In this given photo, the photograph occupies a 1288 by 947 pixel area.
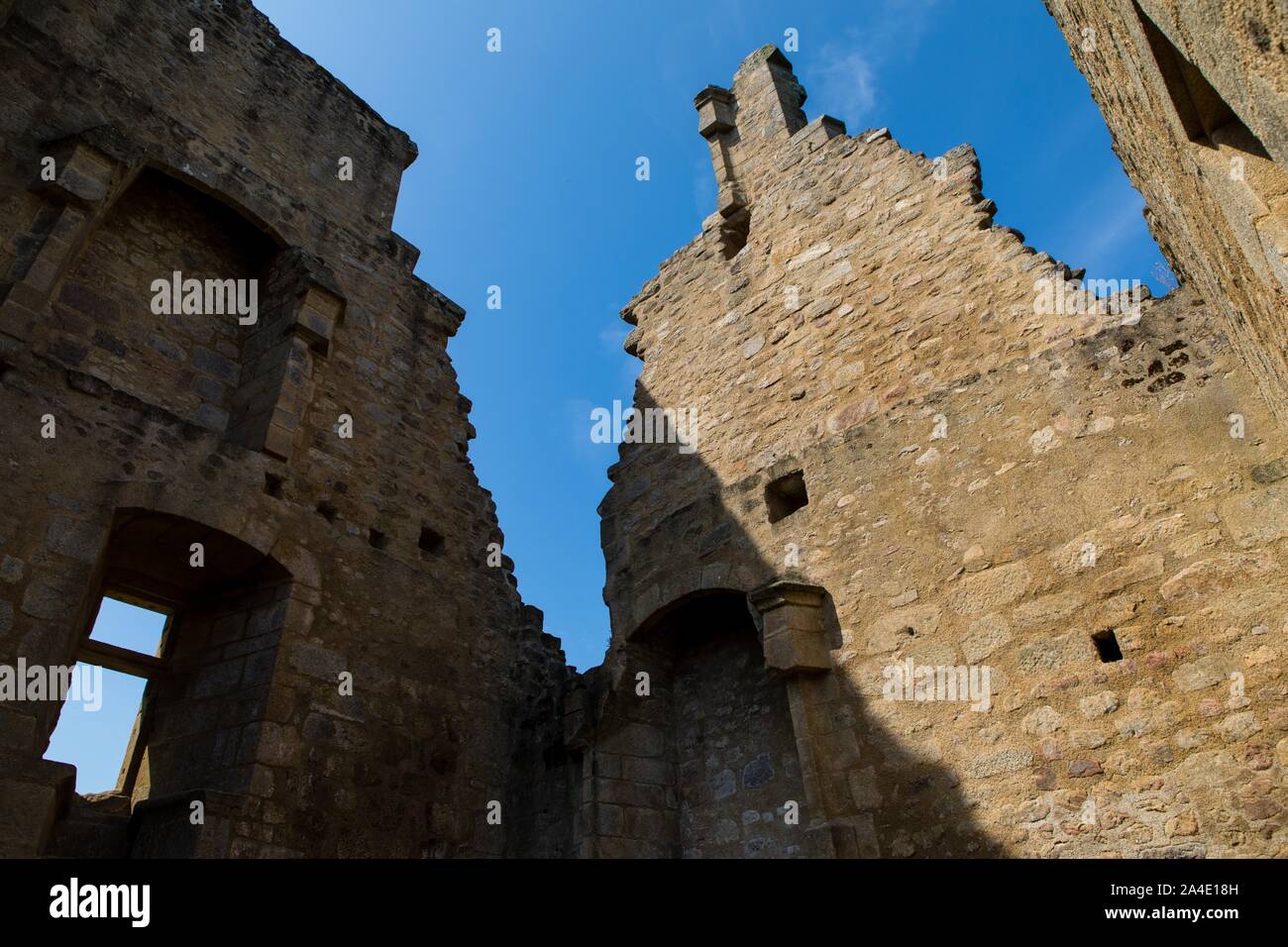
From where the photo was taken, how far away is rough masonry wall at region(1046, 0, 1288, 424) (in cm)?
190

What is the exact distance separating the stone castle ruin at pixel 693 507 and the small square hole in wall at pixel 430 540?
26 millimetres

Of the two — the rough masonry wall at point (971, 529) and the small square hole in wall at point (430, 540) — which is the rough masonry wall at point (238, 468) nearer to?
the small square hole in wall at point (430, 540)

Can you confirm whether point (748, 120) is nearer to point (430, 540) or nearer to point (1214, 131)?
point (430, 540)

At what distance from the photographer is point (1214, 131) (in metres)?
2.66

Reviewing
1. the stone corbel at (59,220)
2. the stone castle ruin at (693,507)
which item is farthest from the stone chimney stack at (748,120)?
the stone corbel at (59,220)

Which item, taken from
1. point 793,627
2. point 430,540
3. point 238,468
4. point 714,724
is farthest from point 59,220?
point 714,724

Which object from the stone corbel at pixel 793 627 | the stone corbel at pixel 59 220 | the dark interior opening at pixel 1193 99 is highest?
the stone corbel at pixel 59 220

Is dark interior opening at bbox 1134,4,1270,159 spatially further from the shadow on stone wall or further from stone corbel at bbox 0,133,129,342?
stone corbel at bbox 0,133,129,342

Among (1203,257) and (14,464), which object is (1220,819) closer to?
(1203,257)

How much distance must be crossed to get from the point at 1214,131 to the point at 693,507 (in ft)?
15.2

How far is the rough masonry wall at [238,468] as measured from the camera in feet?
16.7

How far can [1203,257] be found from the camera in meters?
3.65
